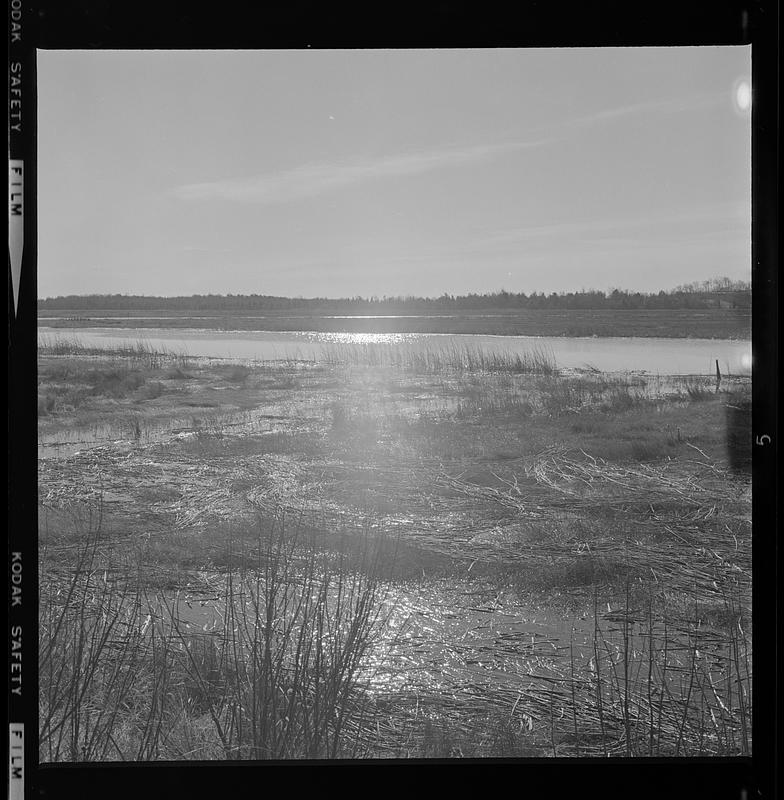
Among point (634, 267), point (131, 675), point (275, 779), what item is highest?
point (634, 267)

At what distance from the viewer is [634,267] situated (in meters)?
1.39

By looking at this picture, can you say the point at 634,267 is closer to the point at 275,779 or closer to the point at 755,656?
the point at 755,656

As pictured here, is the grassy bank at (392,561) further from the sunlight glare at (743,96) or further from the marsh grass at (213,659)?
the sunlight glare at (743,96)

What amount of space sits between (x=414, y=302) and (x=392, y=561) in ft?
1.85

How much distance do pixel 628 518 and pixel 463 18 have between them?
1.10 meters

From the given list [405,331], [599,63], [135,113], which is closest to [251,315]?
[405,331]

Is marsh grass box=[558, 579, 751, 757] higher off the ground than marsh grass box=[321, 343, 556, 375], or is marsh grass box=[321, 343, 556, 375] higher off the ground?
marsh grass box=[321, 343, 556, 375]

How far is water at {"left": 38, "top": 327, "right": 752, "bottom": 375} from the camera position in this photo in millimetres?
1379

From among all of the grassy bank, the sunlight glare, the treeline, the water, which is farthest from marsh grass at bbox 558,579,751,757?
the sunlight glare

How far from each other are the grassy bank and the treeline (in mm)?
109

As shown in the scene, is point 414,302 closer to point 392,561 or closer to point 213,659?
point 392,561

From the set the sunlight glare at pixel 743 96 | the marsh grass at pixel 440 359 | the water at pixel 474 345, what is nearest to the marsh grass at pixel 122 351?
the water at pixel 474 345

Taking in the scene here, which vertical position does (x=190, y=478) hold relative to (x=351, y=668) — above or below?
above

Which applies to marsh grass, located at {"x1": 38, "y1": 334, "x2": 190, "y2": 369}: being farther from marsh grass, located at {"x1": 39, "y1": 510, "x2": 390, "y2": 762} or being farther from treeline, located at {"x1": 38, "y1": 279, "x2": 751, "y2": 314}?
marsh grass, located at {"x1": 39, "y1": 510, "x2": 390, "y2": 762}
